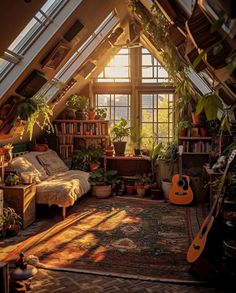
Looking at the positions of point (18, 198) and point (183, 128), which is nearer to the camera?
point (18, 198)

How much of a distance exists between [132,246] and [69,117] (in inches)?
162

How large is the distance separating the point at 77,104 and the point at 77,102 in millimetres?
44

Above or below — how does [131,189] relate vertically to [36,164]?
below

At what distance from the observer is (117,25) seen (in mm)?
6750

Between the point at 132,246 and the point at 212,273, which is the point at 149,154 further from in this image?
the point at 212,273

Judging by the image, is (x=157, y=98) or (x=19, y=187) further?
(x=157, y=98)

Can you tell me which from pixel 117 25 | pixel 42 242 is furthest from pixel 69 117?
pixel 42 242

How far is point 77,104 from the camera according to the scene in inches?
308

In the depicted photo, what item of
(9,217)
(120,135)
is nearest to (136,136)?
(120,135)

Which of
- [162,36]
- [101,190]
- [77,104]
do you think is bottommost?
[101,190]

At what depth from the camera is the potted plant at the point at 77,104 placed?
25.5ft

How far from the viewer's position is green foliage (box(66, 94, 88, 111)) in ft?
25.5

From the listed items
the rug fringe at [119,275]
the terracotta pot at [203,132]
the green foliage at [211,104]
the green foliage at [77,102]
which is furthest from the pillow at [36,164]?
the green foliage at [211,104]

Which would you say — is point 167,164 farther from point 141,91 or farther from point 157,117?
point 141,91
